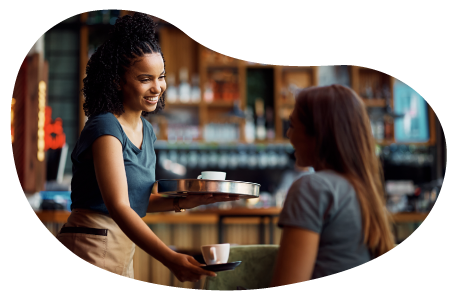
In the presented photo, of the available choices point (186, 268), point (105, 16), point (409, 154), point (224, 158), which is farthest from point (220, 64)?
point (186, 268)

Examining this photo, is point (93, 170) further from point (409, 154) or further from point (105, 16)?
point (409, 154)

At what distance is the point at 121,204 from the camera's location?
147 centimetres

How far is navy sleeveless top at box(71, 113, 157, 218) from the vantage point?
155 centimetres

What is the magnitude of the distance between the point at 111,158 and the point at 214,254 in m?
0.44

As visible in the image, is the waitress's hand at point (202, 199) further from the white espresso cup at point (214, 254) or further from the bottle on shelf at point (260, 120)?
the bottle on shelf at point (260, 120)

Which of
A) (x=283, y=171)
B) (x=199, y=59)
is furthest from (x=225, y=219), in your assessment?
(x=199, y=59)

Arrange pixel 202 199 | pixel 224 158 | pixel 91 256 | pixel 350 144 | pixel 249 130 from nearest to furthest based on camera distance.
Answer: pixel 350 144 < pixel 91 256 < pixel 202 199 < pixel 249 130 < pixel 224 158

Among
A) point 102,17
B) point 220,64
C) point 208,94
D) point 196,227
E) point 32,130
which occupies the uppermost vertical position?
point 102,17

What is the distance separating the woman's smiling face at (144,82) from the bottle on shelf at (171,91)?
5.02m

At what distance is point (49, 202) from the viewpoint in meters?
5.63

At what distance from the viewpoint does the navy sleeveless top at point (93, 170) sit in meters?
1.55

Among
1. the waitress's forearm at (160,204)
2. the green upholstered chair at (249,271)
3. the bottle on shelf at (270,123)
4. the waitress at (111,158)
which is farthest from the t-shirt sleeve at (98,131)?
the bottle on shelf at (270,123)

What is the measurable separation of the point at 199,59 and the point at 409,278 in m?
5.80

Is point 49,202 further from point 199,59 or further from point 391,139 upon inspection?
point 391,139
